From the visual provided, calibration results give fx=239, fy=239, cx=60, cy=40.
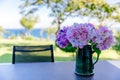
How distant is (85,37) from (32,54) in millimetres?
858

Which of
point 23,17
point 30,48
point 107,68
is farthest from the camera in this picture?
point 23,17

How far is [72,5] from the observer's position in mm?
3910

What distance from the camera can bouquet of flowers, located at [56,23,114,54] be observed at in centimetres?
164

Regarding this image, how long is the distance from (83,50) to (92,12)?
7.52ft

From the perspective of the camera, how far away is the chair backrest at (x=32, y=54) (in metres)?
2.32

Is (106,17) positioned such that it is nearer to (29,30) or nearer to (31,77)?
(29,30)

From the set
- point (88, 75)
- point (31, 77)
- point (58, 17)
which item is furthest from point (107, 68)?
point (58, 17)

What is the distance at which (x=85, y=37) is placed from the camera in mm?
1636

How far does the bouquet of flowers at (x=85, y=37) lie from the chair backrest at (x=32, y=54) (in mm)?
638

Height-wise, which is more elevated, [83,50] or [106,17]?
[106,17]

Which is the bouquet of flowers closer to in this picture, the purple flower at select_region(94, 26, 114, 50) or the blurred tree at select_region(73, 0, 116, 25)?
the purple flower at select_region(94, 26, 114, 50)

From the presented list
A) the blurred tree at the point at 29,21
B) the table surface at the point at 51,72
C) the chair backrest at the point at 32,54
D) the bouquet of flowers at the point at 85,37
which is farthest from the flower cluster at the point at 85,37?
the blurred tree at the point at 29,21

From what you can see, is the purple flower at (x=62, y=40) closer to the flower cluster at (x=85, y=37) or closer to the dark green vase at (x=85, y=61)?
the flower cluster at (x=85, y=37)

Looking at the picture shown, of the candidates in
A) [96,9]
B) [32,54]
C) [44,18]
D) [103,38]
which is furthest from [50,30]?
[103,38]
